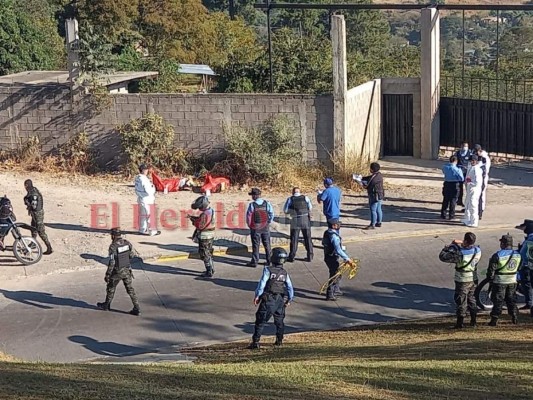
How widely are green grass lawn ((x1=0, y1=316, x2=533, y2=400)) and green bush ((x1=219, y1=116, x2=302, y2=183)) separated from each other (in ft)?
32.8

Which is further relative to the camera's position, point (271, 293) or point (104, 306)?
point (104, 306)

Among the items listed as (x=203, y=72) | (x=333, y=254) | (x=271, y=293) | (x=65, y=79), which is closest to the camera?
(x=271, y=293)

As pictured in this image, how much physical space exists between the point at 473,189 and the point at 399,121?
323 inches

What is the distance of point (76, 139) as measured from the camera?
2370 centimetres

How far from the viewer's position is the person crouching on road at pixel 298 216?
16.6 m

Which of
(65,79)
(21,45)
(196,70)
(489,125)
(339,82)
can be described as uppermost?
(21,45)

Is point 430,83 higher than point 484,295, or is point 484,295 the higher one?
point 430,83

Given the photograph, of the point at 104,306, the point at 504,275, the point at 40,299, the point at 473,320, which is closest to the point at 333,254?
the point at 473,320

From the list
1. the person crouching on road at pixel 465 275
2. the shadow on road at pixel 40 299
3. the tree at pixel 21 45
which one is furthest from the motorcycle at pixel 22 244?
the tree at pixel 21 45

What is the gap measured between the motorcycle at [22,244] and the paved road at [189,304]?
0.66 meters

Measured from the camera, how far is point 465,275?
43.0 ft

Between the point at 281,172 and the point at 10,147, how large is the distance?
284 inches

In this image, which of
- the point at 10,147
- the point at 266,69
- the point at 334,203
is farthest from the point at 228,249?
the point at 266,69

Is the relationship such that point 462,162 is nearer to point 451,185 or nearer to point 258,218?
point 451,185
